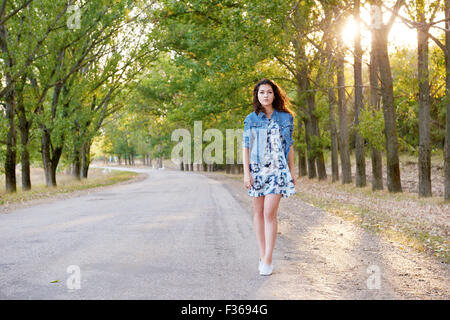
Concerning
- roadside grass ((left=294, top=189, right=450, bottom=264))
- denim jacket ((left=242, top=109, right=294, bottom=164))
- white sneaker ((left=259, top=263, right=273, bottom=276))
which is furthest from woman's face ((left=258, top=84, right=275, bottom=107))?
roadside grass ((left=294, top=189, right=450, bottom=264))

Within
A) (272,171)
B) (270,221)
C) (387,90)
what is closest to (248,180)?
(272,171)

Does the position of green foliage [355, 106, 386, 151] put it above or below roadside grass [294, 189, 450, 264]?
above

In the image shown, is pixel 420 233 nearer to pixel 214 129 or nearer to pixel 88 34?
pixel 88 34

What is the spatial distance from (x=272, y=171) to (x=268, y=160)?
14 cm

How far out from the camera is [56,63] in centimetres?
2255

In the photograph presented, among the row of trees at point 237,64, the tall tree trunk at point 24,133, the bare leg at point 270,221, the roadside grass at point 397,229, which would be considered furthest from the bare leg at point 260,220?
the tall tree trunk at point 24,133

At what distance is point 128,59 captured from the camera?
93.2 feet

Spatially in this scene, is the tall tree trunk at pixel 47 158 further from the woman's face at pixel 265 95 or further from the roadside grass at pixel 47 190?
the woman's face at pixel 265 95

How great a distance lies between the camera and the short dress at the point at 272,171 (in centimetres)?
506

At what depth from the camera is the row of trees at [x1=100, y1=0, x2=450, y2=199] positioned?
1491 cm

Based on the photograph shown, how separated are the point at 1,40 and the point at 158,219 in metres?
14.5

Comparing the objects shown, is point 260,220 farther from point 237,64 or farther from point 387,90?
point 237,64

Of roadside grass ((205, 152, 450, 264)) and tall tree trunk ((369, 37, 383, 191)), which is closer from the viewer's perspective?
roadside grass ((205, 152, 450, 264))

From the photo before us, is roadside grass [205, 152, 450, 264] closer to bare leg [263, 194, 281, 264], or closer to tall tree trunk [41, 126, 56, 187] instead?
bare leg [263, 194, 281, 264]
